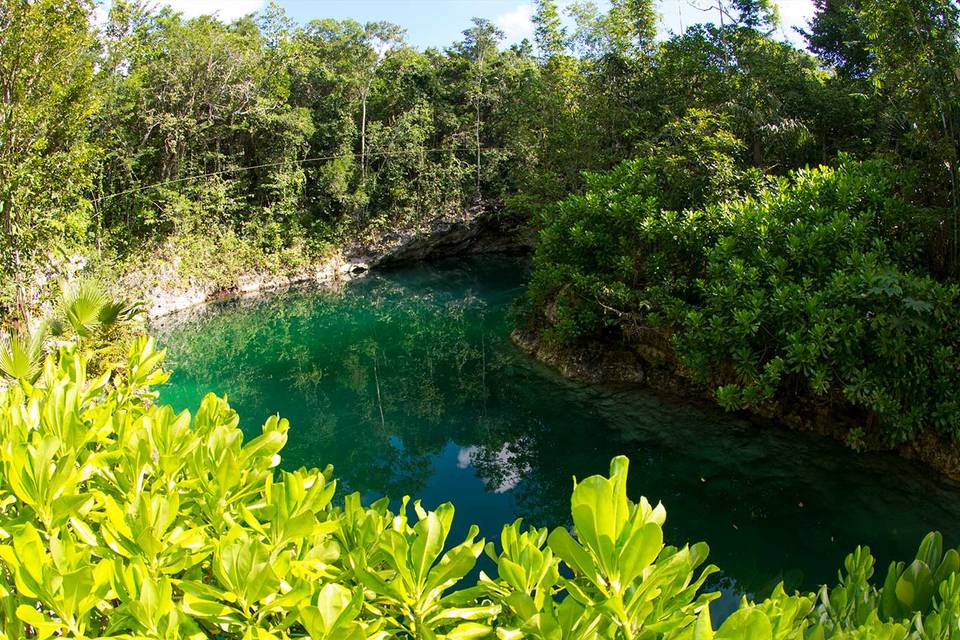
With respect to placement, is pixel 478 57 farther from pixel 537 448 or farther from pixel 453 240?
pixel 537 448

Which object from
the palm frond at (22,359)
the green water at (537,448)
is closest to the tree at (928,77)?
the green water at (537,448)

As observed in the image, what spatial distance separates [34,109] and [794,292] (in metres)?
11.2

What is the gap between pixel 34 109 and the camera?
30.4ft

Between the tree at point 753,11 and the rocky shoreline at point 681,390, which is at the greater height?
the tree at point 753,11

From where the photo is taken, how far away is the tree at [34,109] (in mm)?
9109

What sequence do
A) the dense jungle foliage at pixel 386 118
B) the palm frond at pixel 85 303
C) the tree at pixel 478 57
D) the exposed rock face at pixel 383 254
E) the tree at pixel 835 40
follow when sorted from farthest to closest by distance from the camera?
the tree at pixel 478 57
the exposed rock face at pixel 383 254
the tree at pixel 835 40
the dense jungle foliage at pixel 386 118
the palm frond at pixel 85 303

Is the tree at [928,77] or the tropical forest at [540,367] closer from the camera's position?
the tropical forest at [540,367]

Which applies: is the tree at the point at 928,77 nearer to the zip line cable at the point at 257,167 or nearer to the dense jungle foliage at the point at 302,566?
the dense jungle foliage at the point at 302,566

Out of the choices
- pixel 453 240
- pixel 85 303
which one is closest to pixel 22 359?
pixel 85 303

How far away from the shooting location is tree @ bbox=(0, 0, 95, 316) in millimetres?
9109

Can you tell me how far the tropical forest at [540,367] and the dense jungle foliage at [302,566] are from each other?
0.03 ft

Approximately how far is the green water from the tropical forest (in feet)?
0.18

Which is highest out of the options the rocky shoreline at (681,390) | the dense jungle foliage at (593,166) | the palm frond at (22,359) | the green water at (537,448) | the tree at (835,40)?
the tree at (835,40)

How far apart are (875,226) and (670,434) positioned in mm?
3430
